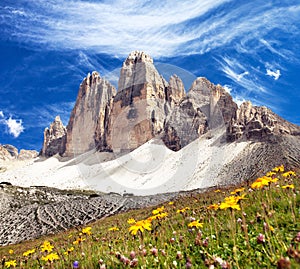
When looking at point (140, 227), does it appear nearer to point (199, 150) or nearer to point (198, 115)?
point (199, 150)

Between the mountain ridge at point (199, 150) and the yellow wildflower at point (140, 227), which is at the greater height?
the mountain ridge at point (199, 150)

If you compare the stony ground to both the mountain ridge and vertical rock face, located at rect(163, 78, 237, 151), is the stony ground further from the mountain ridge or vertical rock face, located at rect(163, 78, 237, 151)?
vertical rock face, located at rect(163, 78, 237, 151)

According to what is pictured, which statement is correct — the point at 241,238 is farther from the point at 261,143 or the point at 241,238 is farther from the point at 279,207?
the point at 261,143

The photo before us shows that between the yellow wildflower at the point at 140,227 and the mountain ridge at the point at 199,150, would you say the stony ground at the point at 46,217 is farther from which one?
the yellow wildflower at the point at 140,227

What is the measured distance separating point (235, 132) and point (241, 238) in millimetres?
118587

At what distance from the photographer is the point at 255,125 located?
112m

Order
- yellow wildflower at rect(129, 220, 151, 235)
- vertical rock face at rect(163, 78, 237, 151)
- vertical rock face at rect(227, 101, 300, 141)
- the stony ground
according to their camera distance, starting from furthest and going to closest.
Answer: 1. vertical rock face at rect(163, 78, 237, 151)
2. vertical rock face at rect(227, 101, 300, 141)
3. the stony ground
4. yellow wildflower at rect(129, 220, 151, 235)

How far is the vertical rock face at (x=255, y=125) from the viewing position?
106000mm

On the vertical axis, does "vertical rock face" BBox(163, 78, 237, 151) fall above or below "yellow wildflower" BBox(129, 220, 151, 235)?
above

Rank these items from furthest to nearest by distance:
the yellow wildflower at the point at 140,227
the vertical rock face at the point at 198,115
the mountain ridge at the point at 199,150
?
the vertical rock face at the point at 198,115 < the mountain ridge at the point at 199,150 < the yellow wildflower at the point at 140,227

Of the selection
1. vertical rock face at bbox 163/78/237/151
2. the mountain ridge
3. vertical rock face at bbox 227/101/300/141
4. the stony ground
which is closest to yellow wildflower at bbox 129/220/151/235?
the stony ground

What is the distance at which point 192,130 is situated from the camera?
6216 inches

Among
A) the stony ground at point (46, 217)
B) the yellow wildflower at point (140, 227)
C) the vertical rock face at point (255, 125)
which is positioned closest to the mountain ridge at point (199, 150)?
the vertical rock face at point (255, 125)

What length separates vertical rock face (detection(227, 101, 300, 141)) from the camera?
10600 centimetres
